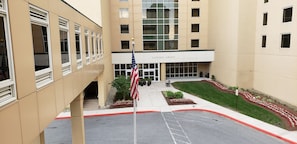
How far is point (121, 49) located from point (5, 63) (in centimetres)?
3242

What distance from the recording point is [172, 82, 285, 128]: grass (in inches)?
697

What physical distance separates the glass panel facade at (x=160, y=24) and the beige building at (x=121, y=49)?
0.51 ft

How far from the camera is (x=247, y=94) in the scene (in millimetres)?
24984

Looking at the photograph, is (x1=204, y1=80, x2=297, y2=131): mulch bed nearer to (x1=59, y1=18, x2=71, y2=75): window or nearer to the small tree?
the small tree

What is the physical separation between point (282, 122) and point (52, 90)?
16.8 metres

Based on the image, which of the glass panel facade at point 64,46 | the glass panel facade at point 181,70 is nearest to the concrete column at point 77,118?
the glass panel facade at point 64,46

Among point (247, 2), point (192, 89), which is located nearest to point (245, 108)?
point (192, 89)

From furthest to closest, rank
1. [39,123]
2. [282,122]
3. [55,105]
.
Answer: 1. [282,122]
2. [55,105]
3. [39,123]

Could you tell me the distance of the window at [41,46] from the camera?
532cm

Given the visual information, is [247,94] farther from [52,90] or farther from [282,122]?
[52,90]

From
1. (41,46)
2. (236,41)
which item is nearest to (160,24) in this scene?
(236,41)

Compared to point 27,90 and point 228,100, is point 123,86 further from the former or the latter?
point 27,90

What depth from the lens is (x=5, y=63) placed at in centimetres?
392

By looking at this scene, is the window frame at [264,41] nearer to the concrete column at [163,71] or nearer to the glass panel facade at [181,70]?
the glass panel facade at [181,70]
